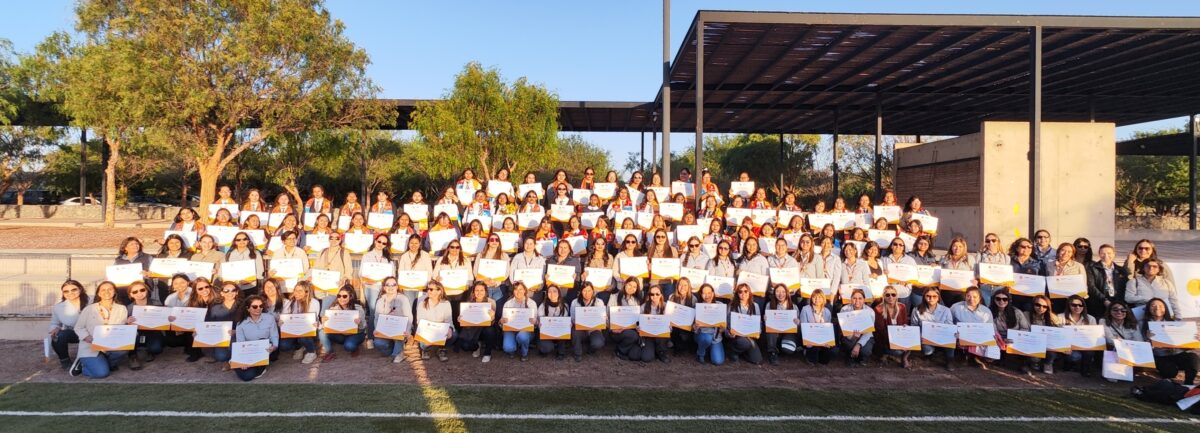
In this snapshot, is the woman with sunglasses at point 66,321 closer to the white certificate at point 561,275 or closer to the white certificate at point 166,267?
the white certificate at point 166,267

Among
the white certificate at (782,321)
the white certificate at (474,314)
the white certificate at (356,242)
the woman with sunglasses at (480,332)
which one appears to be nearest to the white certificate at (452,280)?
the woman with sunglasses at (480,332)

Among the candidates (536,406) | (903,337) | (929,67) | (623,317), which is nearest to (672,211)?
(623,317)

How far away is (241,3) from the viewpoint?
1897 cm

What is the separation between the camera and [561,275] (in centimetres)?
852

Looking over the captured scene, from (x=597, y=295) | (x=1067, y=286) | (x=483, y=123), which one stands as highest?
(x=483, y=123)

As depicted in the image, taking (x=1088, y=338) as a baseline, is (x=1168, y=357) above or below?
below

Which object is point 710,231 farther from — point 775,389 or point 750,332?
point 775,389

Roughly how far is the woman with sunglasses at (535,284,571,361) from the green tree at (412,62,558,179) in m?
15.7

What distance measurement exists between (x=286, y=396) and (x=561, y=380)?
9.90 ft

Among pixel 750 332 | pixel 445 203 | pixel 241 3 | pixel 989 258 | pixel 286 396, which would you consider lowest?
pixel 286 396

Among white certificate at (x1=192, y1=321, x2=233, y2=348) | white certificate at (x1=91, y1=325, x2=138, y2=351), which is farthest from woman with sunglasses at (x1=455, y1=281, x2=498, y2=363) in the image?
white certificate at (x1=91, y1=325, x2=138, y2=351)

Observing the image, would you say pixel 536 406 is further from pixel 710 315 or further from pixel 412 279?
pixel 412 279

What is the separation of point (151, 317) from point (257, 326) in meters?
1.46

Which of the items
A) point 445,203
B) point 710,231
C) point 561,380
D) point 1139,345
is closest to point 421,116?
point 445,203
